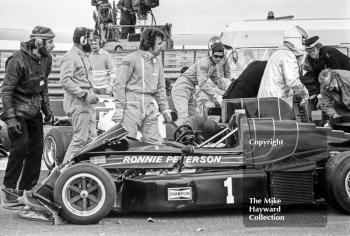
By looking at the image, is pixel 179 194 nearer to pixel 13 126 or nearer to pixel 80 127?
pixel 13 126

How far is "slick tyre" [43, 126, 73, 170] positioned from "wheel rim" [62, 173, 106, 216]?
3140mm

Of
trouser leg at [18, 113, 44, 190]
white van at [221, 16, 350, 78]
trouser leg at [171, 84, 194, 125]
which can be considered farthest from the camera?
white van at [221, 16, 350, 78]

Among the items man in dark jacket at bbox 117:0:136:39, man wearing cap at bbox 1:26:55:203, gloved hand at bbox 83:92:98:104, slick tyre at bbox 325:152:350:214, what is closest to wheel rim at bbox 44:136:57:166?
gloved hand at bbox 83:92:98:104

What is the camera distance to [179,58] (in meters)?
20.9

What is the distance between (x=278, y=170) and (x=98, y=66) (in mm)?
5655

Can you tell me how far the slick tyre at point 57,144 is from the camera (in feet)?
33.5

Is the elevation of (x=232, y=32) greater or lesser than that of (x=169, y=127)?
greater

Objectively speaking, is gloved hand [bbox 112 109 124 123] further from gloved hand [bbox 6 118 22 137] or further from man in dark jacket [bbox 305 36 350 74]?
man in dark jacket [bbox 305 36 350 74]

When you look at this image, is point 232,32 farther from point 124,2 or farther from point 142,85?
point 142,85

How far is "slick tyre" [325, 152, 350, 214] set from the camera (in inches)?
283

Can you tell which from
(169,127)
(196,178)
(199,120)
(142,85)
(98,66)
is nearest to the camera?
(196,178)

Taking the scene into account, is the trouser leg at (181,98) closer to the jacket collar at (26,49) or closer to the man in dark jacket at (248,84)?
the man in dark jacket at (248,84)

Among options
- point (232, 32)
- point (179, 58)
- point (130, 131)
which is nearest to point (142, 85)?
point (130, 131)

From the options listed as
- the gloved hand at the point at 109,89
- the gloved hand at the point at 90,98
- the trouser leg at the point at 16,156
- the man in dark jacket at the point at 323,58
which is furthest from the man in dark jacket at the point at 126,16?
the trouser leg at the point at 16,156
